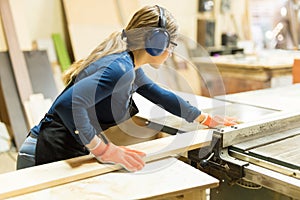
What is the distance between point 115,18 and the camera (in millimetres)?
3705

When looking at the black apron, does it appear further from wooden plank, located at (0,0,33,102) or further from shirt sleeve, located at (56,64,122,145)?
wooden plank, located at (0,0,33,102)

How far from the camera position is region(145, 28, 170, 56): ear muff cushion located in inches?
44.9

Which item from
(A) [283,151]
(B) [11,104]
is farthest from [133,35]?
(B) [11,104]

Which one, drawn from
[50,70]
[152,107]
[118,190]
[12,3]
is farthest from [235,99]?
[12,3]

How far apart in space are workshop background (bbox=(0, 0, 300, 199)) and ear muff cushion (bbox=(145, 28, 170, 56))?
0.94 metres

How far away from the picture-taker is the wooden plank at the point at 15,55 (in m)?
3.06

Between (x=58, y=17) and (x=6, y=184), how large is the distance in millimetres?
2798

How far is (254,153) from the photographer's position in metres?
1.16

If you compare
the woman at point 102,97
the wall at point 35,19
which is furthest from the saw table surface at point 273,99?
the wall at point 35,19

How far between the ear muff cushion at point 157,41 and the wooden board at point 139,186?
0.36 metres

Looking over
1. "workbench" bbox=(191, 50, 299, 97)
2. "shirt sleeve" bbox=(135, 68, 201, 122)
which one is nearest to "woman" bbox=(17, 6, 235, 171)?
"shirt sleeve" bbox=(135, 68, 201, 122)

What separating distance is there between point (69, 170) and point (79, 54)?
8.33ft

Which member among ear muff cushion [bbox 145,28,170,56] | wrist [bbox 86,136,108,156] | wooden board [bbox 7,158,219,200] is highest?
ear muff cushion [bbox 145,28,170,56]

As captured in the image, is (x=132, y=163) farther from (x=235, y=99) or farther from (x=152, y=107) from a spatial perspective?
(x=235, y=99)
